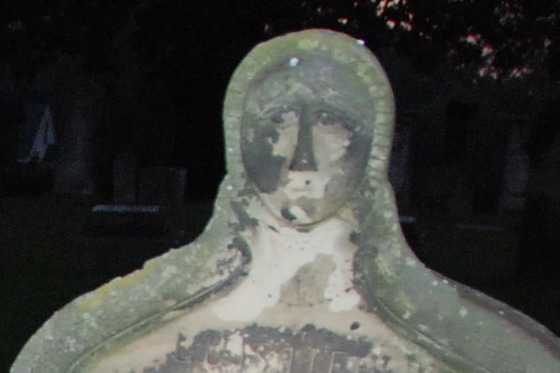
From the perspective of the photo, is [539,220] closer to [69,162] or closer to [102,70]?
[102,70]

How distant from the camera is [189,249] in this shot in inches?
105

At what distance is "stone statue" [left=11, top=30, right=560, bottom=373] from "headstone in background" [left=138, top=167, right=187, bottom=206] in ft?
47.0

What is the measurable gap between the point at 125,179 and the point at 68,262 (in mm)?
7685

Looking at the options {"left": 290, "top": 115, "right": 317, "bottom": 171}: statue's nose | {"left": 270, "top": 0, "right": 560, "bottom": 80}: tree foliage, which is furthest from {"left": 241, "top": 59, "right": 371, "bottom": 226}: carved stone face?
{"left": 270, "top": 0, "right": 560, "bottom": 80}: tree foliage

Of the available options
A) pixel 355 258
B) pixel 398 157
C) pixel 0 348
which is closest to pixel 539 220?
pixel 0 348

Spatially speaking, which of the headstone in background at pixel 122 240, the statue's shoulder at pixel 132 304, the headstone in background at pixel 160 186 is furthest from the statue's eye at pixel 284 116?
the headstone in background at pixel 160 186

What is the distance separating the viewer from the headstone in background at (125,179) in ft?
68.1

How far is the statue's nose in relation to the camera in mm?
2541

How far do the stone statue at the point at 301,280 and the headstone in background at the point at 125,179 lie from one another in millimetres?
18024

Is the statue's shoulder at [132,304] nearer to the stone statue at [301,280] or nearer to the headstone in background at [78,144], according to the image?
the stone statue at [301,280]

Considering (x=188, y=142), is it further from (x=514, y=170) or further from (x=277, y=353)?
(x=277, y=353)

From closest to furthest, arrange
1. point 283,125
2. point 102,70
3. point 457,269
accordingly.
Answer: point 283,125
point 457,269
point 102,70

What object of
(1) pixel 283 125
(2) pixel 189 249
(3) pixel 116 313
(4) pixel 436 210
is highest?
(1) pixel 283 125

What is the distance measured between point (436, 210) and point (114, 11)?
1247cm
